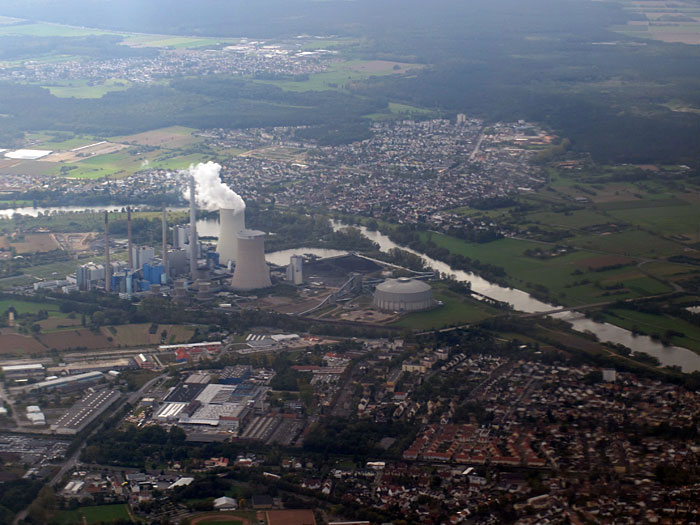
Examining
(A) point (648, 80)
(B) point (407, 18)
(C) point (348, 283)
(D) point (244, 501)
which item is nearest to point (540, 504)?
(D) point (244, 501)

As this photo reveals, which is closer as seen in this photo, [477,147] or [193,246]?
[193,246]

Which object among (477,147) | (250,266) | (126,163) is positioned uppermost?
(250,266)

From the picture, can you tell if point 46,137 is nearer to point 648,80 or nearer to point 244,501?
point 648,80

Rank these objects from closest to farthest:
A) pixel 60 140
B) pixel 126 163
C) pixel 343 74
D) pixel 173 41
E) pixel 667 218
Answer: pixel 667 218 → pixel 126 163 → pixel 60 140 → pixel 343 74 → pixel 173 41

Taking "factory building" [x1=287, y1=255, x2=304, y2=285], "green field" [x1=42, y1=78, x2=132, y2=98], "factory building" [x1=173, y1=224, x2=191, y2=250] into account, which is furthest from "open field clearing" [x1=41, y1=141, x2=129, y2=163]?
"factory building" [x1=287, y1=255, x2=304, y2=285]

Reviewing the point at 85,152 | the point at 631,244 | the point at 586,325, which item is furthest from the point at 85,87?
the point at 586,325

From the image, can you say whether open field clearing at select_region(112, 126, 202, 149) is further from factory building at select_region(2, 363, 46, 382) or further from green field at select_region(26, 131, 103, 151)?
factory building at select_region(2, 363, 46, 382)

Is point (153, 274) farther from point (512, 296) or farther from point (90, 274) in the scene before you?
point (512, 296)

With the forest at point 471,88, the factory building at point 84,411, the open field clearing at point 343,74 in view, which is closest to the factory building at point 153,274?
the factory building at point 84,411
